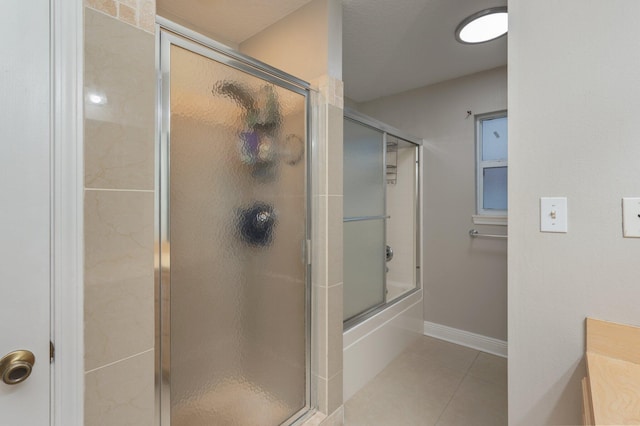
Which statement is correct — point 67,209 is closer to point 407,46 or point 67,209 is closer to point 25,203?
point 25,203

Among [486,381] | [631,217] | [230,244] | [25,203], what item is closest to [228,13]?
[230,244]

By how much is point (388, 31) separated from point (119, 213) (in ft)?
6.26

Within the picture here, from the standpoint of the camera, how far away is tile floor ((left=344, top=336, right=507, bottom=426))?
5.51ft

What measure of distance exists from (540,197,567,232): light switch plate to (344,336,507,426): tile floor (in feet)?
4.47

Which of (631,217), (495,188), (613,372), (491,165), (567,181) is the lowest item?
(613,372)

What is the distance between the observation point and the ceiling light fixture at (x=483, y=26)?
168cm

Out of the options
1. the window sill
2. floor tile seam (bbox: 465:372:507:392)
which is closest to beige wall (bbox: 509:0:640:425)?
floor tile seam (bbox: 465:372:507:392)

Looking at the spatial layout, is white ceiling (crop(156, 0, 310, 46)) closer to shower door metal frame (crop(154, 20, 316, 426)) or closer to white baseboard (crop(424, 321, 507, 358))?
shower door metal frame (crop(154, 20, 316, 426))

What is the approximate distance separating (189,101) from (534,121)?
1250 millimetres

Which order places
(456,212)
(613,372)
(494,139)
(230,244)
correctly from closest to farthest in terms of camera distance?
1. (613,372)
2. (230,244)
3. (494,139)
4. (456,212)

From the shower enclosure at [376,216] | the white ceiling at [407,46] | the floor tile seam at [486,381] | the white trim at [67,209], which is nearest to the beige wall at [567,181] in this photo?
the white ceiling at [407,46]

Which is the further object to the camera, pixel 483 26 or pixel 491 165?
pixel 491 165

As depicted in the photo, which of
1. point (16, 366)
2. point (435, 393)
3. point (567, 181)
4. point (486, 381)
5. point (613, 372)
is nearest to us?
point (16, 366)

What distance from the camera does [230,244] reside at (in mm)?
1175
